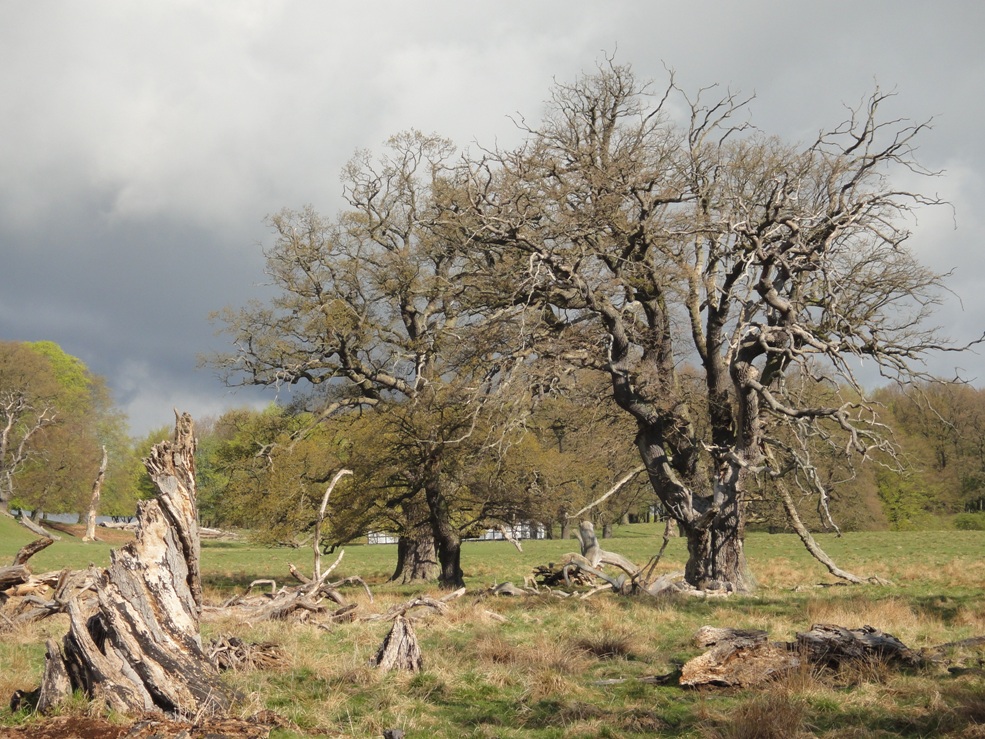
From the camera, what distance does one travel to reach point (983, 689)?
24.2 feet

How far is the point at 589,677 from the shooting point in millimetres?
9328

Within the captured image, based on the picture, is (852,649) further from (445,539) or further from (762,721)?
(445,539)

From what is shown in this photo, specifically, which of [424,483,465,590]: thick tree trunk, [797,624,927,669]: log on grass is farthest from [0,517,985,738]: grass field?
[424,483,465,590]: thick tree trunk

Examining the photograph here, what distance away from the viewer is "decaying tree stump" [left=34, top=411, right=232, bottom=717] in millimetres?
6980

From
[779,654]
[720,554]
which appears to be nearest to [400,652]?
[779,654]

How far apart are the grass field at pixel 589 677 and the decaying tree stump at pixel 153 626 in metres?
0.58

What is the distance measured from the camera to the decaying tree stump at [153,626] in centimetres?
698

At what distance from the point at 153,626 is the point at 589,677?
494 cm

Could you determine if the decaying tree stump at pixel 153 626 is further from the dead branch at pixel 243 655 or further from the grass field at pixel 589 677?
the dead branch at pixel 243 655

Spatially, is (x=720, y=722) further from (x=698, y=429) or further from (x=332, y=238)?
(x=332, y=238)

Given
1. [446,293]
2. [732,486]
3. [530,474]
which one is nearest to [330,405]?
[446,293]

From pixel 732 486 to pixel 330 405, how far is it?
13.4 metres

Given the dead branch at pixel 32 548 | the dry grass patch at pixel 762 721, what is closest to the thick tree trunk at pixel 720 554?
the dry grass patch at pixel 762 721

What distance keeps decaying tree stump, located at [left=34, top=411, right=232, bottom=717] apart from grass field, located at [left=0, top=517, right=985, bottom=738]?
1.92 ft
